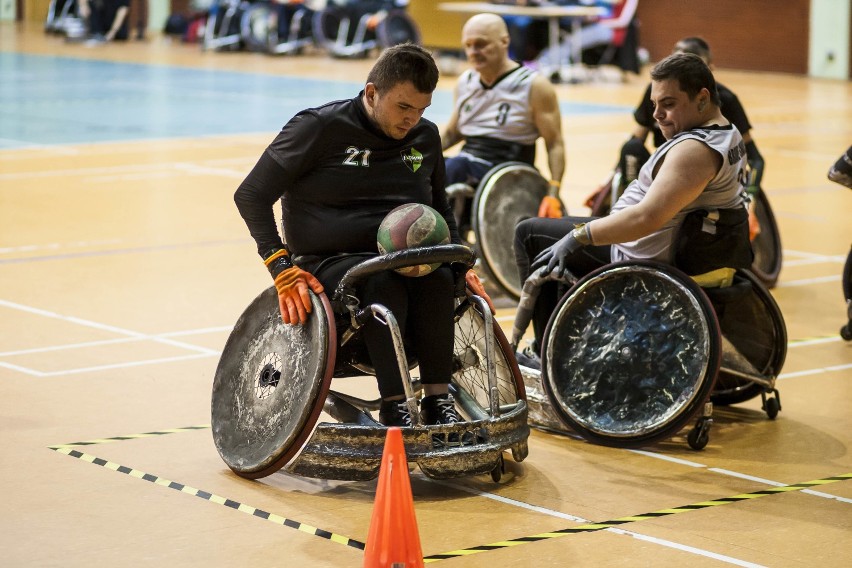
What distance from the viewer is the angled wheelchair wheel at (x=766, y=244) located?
9477 mm

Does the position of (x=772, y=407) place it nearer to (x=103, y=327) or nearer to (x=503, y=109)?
(x=503, y=109)

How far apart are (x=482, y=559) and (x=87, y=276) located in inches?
208

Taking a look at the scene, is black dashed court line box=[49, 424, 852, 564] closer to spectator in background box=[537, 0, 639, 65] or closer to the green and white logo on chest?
the green and white logo on chest

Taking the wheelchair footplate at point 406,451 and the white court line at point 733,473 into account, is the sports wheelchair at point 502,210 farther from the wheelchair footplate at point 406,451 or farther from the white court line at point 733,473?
the wheelchair footplate at point 406,451

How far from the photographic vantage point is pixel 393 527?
14.4ft

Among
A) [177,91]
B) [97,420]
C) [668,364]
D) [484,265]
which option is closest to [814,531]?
[668,364]

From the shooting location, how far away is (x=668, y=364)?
5.86m

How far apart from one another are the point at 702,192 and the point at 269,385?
1.96 m

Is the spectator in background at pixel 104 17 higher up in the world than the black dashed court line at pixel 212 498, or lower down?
higher up

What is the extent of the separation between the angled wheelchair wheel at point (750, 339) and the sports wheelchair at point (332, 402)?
1.17m

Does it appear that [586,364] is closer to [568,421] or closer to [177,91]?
[568,421]

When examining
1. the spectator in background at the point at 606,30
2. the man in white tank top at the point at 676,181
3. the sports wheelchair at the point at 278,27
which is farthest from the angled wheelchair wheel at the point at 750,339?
the sports wheelchair at the point at 278,27

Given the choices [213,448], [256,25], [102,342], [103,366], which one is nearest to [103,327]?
[102,342]

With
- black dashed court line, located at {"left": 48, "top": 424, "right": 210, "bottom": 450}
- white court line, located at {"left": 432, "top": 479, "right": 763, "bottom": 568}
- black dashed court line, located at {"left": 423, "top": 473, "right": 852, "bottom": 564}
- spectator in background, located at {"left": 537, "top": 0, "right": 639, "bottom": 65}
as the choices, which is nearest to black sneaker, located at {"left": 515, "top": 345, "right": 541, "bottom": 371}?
white court line, located at {"left": 432, "top": 479, "right": 763, "bottom": 568}
